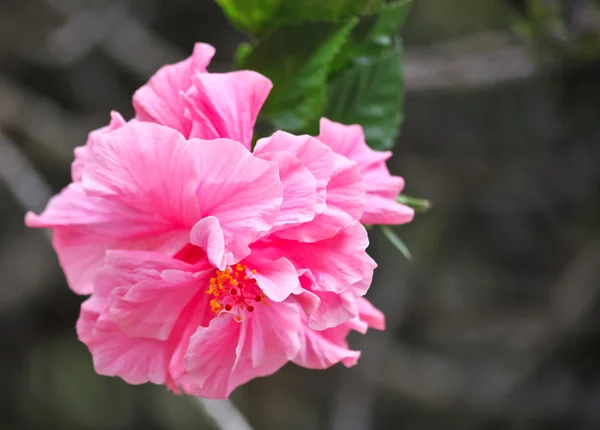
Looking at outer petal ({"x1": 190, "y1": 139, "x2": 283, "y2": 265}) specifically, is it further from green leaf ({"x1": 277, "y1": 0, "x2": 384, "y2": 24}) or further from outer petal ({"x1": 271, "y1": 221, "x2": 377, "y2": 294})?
green leaf ({"x1": 277, "y1": 0, "x2": 384, "y2": 24})

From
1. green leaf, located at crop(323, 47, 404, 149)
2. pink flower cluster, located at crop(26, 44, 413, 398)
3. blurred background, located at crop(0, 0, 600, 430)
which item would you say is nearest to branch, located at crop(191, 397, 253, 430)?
pink flower cluster, located at crop(26, 44, 413, 398)

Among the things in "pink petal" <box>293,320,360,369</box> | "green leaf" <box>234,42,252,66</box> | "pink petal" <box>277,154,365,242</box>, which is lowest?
"pink petal" <box>293,320,360,369</box>

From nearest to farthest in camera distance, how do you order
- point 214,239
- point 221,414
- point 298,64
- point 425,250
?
point 214,239 → point 298,64 → point 221,414 → point 425,250

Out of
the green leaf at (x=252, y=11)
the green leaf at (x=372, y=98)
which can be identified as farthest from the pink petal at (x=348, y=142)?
the green leaf at (x=252, y=11)

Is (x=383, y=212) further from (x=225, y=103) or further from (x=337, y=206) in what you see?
(x=225, y=103)

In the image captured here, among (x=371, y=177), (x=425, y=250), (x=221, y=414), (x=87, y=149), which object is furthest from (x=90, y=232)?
(x=425, y=250)

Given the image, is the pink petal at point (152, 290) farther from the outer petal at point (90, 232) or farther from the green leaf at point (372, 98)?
the green leaf at point (372, 98)

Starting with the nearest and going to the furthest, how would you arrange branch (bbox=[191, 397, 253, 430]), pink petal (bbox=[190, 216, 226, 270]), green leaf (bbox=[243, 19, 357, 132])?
pink petal (bbox=[190, 216, 226, 270]) → green leaf (bbox=[243, 19, 357, 132]) → branch (bbox=[191, 397, 253, 430])
